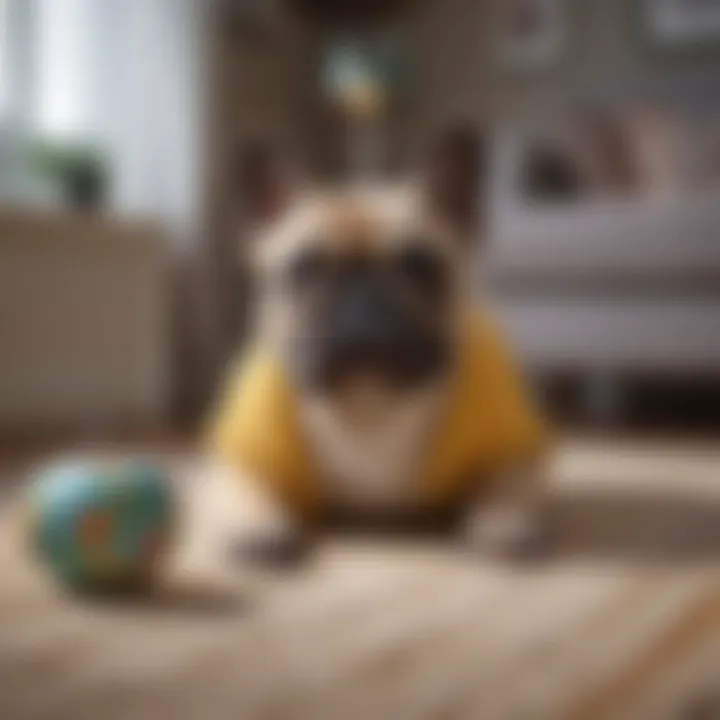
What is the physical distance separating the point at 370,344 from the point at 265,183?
1.16 ft

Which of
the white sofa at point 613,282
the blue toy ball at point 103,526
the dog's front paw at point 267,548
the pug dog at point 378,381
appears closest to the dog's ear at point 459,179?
the pug dog at point 378,381

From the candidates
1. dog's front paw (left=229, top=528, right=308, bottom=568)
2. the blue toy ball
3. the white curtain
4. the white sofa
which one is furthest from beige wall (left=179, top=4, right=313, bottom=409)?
the blue toy ball

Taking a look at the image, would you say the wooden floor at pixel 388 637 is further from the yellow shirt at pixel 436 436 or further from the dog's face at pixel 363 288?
the dog's face at pixel 363 288

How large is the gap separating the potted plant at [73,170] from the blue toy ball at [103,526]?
6.63 ft

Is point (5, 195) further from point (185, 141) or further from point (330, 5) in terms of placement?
point (330, 5)

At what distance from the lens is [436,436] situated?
1.66m

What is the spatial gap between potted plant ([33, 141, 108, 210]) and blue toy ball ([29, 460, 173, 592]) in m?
2.02

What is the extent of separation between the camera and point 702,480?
2.24 m

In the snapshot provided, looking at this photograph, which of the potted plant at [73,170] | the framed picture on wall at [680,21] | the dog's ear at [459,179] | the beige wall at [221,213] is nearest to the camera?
the dog's ear at [459,179]

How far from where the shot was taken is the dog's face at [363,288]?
5.07 ft

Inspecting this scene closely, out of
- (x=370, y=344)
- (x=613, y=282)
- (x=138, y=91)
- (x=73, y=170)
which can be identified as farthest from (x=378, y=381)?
(x=138, y=91)

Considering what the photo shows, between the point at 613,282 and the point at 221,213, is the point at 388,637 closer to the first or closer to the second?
the point at 613,282

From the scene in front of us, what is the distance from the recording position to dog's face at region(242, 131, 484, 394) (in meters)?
1.55

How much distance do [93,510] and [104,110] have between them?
8.10 ft
